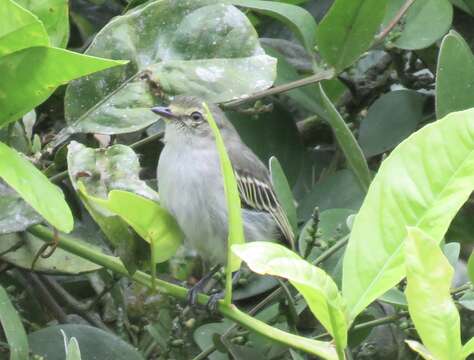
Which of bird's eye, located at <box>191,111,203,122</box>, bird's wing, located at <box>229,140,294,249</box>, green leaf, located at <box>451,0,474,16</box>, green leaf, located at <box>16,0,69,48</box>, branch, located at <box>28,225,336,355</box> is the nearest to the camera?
branch, located at <box>28,225,336,355</box>

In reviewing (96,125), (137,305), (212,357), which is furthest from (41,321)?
(96,125)

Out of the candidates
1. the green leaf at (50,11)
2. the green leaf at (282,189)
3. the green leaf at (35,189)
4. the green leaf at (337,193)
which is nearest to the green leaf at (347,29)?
the green leaf at (282,189)

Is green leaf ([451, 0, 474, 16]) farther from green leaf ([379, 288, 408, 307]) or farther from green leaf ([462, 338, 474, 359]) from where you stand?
green leaf ([462, 338, 474, 359])

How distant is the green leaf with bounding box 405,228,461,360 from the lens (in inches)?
56.4

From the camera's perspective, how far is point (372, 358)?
9.86ft

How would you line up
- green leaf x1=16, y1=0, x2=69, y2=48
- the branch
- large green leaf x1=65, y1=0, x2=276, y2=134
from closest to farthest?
the branch < green leaf x1=16, y1=0, x2=69, y2=48 < large green leaf x1=65, y1=0, x2=276, y2=134

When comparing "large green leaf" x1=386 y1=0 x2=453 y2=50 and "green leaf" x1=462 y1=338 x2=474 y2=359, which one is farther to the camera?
"large green leaf" x1=386 y1=0 x2=453 y2=50

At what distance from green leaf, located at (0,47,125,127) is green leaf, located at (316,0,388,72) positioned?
0.89m

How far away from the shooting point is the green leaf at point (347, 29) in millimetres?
2680

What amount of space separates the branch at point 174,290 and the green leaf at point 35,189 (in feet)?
1.05

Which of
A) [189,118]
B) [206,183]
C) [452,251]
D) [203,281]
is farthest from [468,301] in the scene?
[189,118]

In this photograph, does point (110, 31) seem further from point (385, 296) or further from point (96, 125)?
point (385, 296)

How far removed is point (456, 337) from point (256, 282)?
5.59 ft

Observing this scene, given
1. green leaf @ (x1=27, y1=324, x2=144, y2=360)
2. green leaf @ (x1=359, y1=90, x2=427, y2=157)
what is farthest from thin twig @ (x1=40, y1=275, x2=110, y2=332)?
green leaf @ (x1=359, y1=90, x2=427, y2=157)
